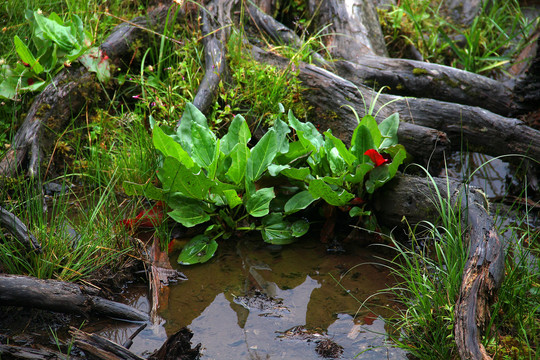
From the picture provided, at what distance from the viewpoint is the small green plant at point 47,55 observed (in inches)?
165

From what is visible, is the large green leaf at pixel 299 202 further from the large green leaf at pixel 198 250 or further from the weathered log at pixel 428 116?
the weathered log at pixel 428 116

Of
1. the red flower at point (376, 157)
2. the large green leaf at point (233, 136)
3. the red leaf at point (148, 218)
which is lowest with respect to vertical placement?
the red leaf at point (148, 218)

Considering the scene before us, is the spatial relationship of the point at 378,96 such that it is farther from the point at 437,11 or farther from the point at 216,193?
the point at 437,11

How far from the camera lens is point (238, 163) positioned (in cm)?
334

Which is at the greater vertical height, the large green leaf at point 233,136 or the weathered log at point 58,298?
the large green leaf at point 233,136

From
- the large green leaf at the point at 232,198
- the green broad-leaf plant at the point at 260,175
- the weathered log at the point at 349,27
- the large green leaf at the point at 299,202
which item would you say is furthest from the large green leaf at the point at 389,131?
the weathered log at the point at 349,27

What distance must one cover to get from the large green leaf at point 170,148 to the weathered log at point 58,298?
3.40ft

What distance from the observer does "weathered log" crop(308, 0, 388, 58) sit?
502cm

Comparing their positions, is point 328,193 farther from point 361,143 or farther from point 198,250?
point 198,250

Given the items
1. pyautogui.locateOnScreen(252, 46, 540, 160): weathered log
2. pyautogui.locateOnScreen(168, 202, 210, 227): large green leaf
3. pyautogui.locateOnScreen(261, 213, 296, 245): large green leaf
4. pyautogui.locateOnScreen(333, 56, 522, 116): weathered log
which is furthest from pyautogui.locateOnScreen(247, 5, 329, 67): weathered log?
pyautogui.locateOnScreen(168, 202, 210, 227): large green leaf

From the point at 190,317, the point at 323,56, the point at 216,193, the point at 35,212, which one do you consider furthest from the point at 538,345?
A: the point at 323,56

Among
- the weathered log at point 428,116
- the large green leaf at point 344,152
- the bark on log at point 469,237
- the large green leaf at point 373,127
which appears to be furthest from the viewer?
the weathered log at point 428,116

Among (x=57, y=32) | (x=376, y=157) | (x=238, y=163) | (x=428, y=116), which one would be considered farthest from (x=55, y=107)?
(x=428, y=116)

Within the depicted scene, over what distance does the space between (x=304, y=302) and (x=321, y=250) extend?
1.91 ft
